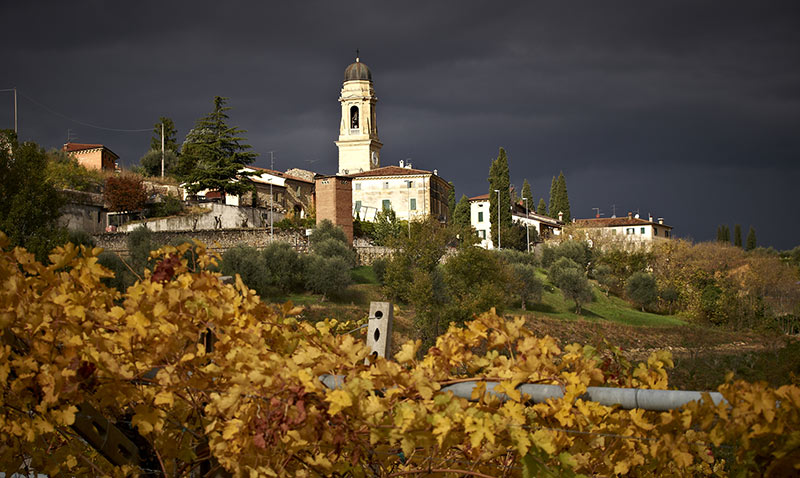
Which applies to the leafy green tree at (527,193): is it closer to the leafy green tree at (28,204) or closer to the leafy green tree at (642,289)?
the leafy green tree at (642,289)

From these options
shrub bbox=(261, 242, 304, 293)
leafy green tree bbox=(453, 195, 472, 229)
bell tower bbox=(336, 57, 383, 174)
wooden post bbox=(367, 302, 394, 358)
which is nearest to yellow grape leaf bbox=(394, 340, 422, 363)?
wooden post bbox=(367, 302, 394, 358)

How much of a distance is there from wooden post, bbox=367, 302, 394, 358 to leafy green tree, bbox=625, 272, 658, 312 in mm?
44693

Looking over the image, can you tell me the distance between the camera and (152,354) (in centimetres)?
203

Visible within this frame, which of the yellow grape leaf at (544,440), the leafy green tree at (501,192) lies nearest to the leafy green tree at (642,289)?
the leafy green tree at (501,192)

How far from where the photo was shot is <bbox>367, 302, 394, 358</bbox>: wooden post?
9.95ft

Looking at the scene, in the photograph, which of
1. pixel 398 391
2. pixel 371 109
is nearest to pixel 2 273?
pixel 398 391

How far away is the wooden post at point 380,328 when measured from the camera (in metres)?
3.03

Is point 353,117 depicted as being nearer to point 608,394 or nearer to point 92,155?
point 92,155

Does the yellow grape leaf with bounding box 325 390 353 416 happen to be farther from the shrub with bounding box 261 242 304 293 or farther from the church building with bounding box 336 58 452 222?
the church building with bounding box 336 58 452 222

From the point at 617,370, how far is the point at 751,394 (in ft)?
Answer: 3.25

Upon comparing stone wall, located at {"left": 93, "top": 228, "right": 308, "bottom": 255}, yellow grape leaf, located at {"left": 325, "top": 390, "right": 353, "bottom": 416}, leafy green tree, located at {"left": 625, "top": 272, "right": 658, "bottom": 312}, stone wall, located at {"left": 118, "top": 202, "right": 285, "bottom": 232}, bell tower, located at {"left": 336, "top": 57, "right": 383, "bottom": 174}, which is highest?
bell tower, located at {"left": 336, "top": 57, "right": 383, "bottom": 174}

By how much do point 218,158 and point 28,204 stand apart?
79.2ft

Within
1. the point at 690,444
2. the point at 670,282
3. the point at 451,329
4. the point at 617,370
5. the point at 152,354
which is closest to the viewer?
the point at 690,444

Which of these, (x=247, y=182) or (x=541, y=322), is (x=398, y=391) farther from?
(x=247, y=182)
